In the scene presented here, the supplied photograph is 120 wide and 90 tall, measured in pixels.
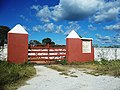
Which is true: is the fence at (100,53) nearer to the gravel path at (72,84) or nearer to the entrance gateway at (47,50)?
the entrance gateway at (47,50)

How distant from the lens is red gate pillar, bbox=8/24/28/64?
15.4 m

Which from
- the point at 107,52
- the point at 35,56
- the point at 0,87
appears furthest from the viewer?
the point at 107,52

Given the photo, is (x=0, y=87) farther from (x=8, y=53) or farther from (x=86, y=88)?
(x=8, y=53)

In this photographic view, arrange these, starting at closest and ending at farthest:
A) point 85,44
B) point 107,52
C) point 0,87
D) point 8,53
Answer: point 0,87, point 8,53, point 85,44, point 107,52

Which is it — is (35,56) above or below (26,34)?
below

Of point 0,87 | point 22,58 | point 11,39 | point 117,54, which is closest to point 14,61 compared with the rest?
point 22,58

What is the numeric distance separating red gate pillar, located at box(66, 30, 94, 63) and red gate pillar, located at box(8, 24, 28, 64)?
392 centimetres

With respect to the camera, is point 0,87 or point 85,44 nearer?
point 0,87

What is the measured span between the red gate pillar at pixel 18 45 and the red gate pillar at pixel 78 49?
12.9 feet

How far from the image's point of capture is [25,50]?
15.7 m

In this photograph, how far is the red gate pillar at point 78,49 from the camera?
16.9 metres

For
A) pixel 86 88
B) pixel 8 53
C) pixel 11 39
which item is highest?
pixel 11 39

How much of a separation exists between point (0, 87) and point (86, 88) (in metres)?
2.88

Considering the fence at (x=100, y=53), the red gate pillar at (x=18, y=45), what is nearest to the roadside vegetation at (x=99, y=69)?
the fence at (x=100, y=53)
